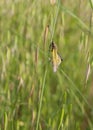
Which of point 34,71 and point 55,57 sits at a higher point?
point 34,71

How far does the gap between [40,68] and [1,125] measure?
1.58ft

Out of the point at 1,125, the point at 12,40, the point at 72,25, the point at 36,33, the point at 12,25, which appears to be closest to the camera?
the point at 1,125

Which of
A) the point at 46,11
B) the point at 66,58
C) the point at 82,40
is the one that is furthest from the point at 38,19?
the point at 82,40

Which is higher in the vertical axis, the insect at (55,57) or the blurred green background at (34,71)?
the blurred green background at (34,71)

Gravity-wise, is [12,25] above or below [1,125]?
above

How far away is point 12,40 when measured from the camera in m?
1.57

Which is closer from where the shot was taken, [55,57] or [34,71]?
[55,57]

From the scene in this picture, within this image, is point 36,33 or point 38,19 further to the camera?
point 36,33

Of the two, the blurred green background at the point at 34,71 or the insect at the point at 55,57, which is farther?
the blurred green background at the point at 34,71

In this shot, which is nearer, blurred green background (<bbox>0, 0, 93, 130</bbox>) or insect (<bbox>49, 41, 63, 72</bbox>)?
insect (<bbox>49, 41, 63, 72</bbox>)

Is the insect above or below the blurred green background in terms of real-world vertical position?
below

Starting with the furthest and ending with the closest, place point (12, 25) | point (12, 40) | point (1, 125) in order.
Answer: point (12, 25) → point (12, 40) → point (1, 125)

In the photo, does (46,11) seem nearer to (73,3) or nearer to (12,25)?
(12,25)

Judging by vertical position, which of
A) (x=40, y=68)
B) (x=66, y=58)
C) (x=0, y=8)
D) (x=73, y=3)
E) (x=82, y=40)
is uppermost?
(x=73, y=3)
